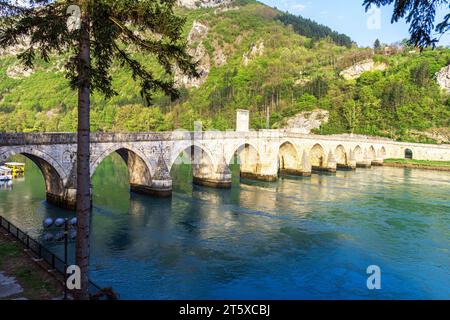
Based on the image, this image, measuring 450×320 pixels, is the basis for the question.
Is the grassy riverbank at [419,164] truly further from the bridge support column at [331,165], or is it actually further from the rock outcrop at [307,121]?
the rock outcrop at [307,121]

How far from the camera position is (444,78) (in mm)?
106812

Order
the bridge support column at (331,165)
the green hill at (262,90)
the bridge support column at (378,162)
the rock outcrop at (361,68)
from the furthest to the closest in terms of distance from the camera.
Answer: the rock outcrop at (361,68) → the green hill at (262,90) → the bridge support column at (378,162) → the bridge support column at (331,165)

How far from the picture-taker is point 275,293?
55.2 ft

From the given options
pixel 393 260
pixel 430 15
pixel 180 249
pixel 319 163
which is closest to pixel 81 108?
pixel 430 15

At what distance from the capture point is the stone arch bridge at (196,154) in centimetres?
2781

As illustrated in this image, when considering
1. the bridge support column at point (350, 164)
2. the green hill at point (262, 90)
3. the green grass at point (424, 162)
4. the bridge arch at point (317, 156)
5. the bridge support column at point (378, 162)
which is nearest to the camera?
the bridge arch at point (317, 156)

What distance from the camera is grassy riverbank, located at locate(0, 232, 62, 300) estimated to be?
11.2m

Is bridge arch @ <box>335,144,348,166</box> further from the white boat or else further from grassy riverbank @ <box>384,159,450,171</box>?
the white boat

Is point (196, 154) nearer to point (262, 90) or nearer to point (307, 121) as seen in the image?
point (307, 121)

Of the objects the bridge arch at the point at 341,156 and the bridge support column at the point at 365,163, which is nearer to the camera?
the bridge arch at the point at 341,156

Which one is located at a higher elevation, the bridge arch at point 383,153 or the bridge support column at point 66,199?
the bridge arch at point 383,153

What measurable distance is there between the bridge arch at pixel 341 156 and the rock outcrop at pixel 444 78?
51.3 meters

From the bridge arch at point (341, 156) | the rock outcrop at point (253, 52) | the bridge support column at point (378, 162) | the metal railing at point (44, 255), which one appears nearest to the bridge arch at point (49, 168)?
the metal railing at point (44, 255)

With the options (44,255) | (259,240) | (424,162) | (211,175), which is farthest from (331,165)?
(44,255)
